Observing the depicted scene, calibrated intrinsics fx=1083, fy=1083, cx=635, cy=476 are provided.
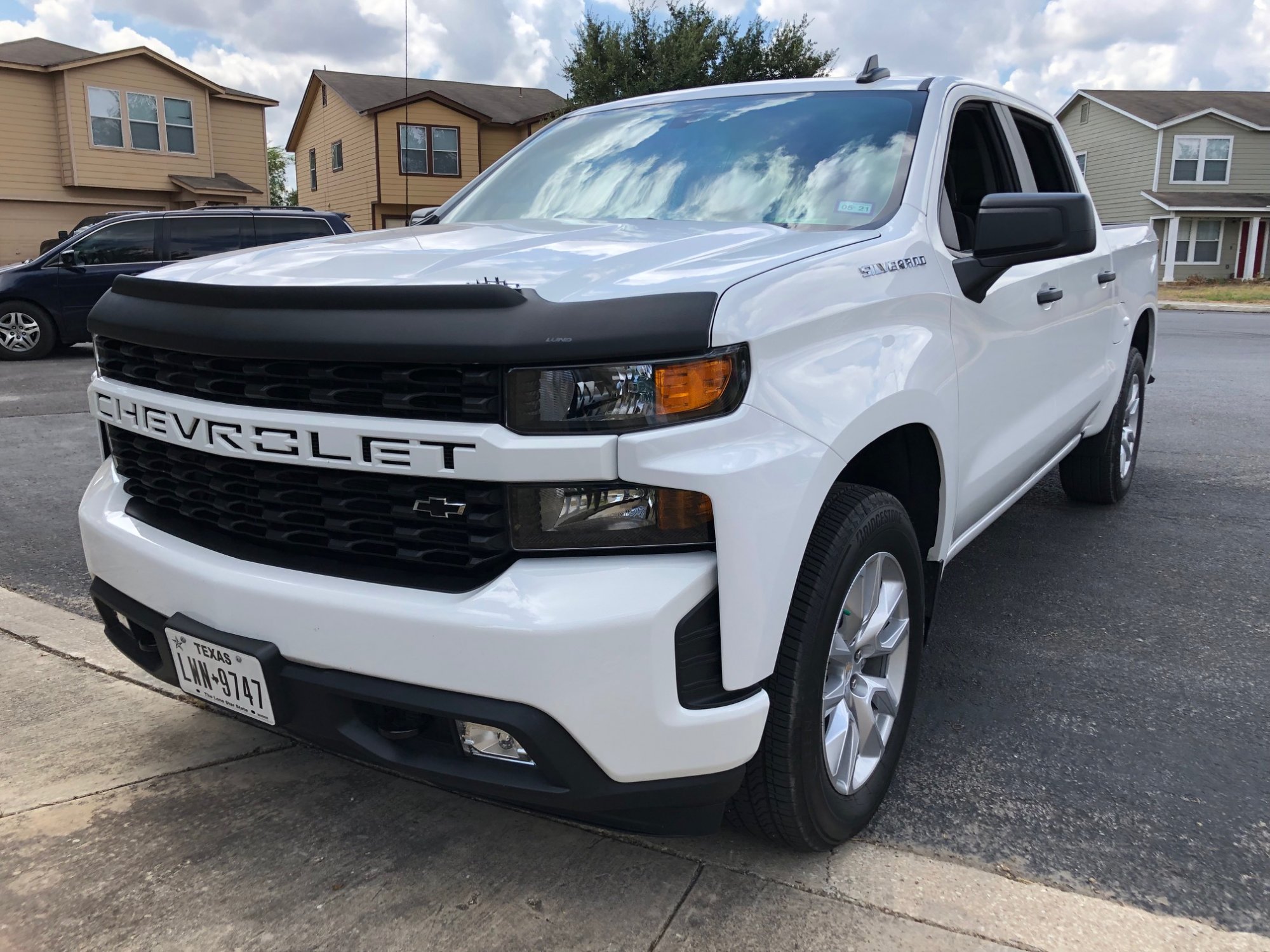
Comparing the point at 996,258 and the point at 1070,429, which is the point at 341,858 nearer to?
the point at 996,258

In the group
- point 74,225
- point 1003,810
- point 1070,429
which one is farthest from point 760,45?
point 1003,810

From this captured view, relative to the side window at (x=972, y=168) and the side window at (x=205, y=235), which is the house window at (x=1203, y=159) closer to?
the side window at (x=205, y=235)

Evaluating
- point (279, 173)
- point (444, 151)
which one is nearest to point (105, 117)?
point (444, 151)

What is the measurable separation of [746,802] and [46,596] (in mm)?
3229

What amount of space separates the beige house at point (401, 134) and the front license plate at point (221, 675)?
27353 millimetres

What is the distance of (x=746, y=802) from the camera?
224cm

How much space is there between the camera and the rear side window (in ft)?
43.0

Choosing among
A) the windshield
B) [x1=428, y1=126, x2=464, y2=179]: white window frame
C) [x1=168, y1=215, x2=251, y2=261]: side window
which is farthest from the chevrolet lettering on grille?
[x1=428, y1=126, x2=464, y2=179]: white window frame

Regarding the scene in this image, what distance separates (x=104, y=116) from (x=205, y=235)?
15.7m

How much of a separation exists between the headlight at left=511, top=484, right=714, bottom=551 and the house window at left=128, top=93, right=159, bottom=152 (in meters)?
28.0

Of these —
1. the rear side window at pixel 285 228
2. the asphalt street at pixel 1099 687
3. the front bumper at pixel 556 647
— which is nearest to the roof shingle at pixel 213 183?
the rear side window at pixel 285 228

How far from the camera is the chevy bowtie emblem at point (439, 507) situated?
198 cm

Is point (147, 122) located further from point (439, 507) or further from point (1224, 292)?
point (1224, 292)

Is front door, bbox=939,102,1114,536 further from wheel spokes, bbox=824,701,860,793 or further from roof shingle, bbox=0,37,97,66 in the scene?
roof shingle, bbox=0,37,97,66
